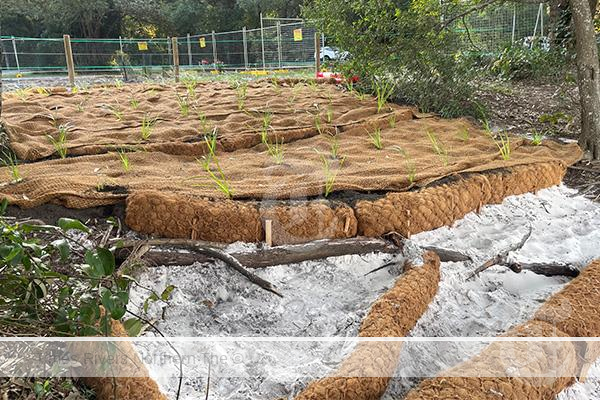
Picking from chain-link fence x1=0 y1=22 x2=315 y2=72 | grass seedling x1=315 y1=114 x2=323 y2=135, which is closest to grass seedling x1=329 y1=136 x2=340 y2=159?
grass seedling x1=315 y1=114 x2=323 y2=135

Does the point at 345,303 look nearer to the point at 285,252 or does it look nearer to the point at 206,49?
the point at 285,252

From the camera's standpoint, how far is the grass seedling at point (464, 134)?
2.80 meters

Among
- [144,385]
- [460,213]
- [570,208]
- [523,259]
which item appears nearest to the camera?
[144,385]

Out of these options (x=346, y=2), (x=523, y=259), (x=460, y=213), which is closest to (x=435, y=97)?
(x=346, y=2)

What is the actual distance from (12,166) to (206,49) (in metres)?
8.80

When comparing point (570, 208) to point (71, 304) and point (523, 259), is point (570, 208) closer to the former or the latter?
point (523, 259)

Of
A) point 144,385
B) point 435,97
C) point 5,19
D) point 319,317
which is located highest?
point 5,19

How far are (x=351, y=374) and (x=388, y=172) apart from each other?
1.20 metres

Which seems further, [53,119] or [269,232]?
[53,119]

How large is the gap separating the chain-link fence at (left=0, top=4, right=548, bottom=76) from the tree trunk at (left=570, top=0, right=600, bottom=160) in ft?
16.7

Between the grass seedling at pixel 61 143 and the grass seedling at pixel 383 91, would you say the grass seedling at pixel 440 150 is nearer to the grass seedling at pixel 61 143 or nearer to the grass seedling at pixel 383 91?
the grass seedling at pixel 383 91

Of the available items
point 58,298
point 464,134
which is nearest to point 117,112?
point 464,134

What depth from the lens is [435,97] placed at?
355cm

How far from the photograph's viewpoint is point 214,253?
1.54 metres
